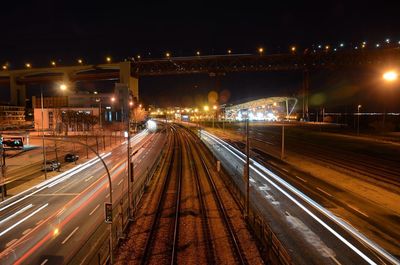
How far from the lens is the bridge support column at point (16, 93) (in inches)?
5049

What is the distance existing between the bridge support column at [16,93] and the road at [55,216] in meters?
105

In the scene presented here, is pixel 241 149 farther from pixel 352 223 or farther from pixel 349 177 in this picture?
pixel 352 223

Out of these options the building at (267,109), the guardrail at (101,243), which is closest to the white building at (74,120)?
the guardrail at (101,243)

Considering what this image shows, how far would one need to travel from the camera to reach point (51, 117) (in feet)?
342

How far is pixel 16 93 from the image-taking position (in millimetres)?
129500

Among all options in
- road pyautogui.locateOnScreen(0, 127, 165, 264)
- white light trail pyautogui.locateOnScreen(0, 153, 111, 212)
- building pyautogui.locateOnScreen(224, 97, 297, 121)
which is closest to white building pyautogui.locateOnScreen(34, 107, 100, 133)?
white light trail pyautogui.locateOnScreen(0, 153, 111, 212)

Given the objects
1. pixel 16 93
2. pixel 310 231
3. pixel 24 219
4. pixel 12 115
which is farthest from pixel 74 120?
pixel 310 231

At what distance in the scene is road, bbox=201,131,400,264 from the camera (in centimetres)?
→ 1809

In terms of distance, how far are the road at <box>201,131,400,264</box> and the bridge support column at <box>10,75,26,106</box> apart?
12675 centimetres

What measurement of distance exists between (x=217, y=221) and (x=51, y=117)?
94996 millimetres

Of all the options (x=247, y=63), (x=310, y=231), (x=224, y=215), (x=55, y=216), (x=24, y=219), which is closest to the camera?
(x=310, y=231)

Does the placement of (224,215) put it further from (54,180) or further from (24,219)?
(54,180)

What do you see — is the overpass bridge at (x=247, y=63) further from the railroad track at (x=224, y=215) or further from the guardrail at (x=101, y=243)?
the guardrail at (x=101, y=243)

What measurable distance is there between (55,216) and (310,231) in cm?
2053
